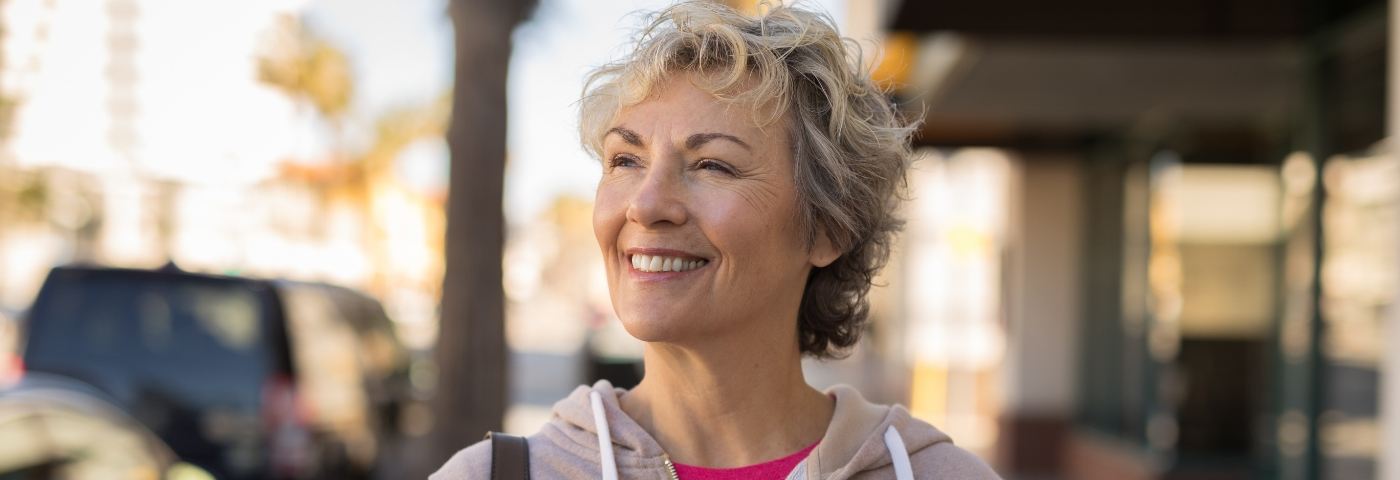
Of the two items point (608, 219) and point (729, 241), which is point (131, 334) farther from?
point (729, 241)

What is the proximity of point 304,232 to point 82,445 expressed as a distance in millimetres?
39357

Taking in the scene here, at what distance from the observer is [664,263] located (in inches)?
76.1

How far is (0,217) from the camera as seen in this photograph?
1147 inches

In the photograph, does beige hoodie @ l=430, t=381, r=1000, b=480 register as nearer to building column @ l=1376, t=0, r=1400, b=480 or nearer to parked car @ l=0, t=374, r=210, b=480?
building column @ l=1376, t=0, r=1400, b=480

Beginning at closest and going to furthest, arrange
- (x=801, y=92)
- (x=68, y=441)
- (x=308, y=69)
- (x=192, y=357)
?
1. (x=801, y=92)
2. (x=68, y=441)
3. (x=192, y=357)
4. (x=308, y=69)

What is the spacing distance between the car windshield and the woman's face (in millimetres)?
5700

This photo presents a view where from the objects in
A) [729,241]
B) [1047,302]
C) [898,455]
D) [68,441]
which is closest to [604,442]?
[729,241]

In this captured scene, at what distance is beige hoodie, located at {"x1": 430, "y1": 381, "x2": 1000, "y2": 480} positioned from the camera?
198cm

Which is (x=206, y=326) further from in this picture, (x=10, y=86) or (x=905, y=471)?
(x=10, y=86)

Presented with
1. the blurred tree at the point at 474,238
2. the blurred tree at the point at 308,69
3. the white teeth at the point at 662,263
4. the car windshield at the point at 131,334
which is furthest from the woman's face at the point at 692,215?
the blurred tree at the point at 308,69

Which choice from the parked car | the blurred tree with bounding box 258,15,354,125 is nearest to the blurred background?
the parked car

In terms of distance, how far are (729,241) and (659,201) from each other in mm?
113

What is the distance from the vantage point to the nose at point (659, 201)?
191 cm

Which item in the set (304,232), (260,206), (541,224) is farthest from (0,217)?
(541,224)
